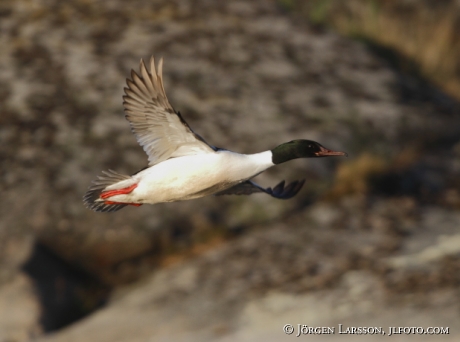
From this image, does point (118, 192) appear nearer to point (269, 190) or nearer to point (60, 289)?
point (269, 190)

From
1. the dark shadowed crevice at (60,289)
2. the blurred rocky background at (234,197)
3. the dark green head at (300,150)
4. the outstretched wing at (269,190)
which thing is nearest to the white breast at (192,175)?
the dark green head at (300,150)

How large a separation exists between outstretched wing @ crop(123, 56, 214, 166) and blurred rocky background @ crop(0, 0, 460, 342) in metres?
2.40

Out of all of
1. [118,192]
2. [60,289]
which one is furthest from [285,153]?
[60,289]

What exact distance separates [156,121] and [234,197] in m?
3.94

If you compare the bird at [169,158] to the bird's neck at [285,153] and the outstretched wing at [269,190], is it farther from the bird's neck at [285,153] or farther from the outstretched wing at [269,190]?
the outstretched wing at [269,190]

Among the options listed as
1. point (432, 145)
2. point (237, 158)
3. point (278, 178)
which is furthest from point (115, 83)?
point (237, 158)

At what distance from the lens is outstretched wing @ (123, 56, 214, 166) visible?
477cm

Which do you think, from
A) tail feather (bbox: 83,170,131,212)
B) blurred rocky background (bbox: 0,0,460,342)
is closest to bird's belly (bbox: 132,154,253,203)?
tail feather (bbox: 83,170,131,212)

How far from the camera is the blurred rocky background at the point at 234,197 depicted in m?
7.46

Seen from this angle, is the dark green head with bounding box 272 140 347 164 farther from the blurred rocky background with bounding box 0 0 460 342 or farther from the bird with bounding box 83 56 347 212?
the blurred rocky background with bounding box 0 0 460 342

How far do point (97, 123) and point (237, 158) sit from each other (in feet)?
14.2

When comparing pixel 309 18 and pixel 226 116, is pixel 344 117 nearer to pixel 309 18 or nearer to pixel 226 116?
pixel 226 116

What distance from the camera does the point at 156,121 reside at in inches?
192

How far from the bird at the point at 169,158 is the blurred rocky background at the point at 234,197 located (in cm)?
231
